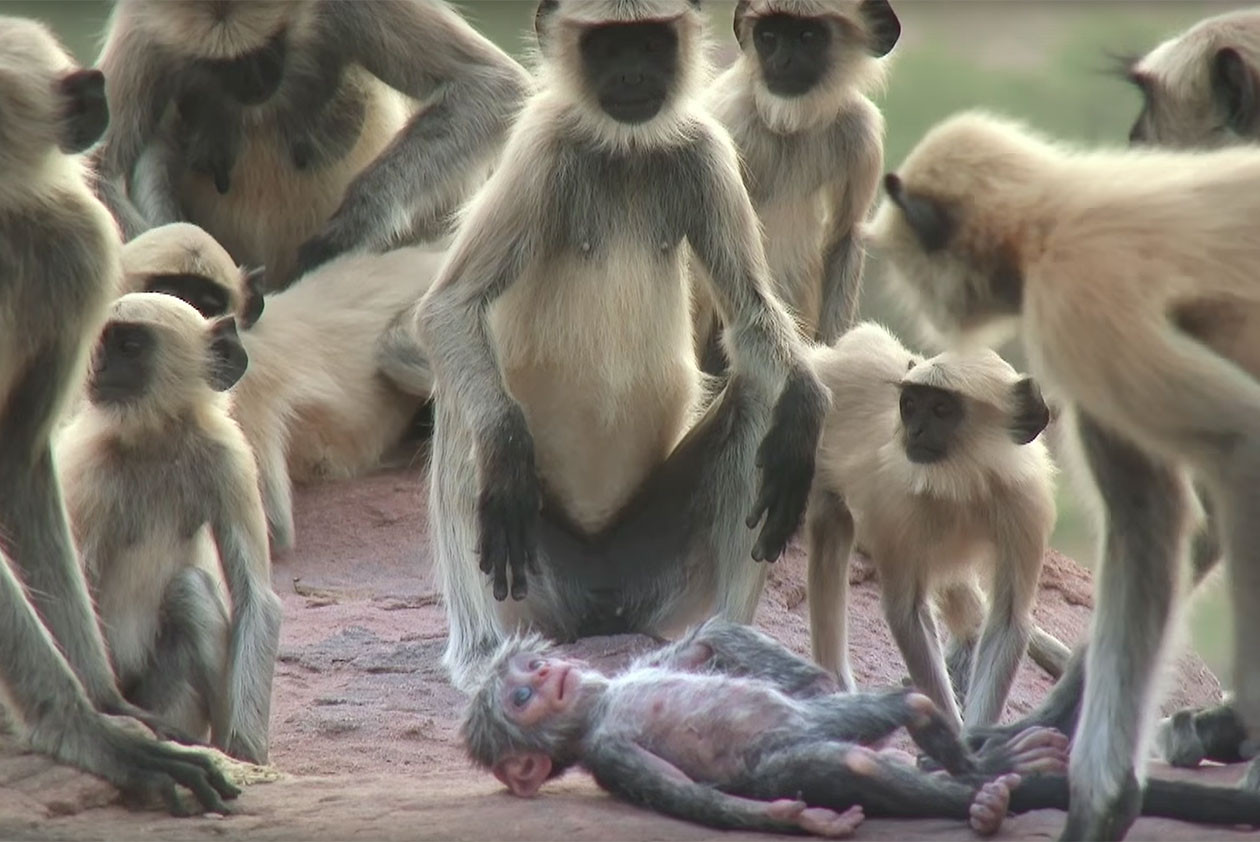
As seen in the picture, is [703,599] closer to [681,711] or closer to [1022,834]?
[681,711]

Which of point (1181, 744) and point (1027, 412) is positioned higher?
point (1027, 412)

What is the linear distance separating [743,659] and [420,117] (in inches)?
148

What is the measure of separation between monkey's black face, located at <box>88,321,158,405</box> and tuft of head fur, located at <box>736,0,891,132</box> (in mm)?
2347

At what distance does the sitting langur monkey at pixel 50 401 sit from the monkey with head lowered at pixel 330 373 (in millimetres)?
2147

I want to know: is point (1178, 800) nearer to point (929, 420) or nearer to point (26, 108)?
point (929, 420)

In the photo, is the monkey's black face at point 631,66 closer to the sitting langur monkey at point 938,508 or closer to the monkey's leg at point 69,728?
the sitting langur monkey at point 938,508

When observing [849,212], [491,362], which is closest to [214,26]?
[849,212]

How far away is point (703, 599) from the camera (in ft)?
19.1

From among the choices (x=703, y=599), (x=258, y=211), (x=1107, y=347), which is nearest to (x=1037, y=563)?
(x=703, y=599)

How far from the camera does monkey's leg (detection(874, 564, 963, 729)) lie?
5.53m

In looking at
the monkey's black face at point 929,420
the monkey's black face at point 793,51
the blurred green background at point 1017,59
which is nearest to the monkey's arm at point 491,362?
the monkey's black face at point 929,420

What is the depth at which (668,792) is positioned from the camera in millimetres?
4184

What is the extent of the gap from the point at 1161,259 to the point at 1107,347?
0.22 meters

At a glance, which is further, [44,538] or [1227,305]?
[44,538]
